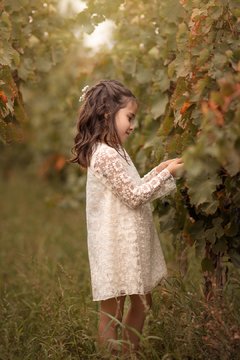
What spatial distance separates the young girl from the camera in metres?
3.37

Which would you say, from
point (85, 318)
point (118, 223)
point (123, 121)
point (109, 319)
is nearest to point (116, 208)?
point (118, 223)

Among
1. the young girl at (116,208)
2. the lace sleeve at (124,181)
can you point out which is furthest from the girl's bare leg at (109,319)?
the lace sleeve at (124,181)

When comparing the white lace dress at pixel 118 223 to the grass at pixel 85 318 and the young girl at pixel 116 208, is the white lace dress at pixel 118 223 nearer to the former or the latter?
the young girl at pixel 116 208

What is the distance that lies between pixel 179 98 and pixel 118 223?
0.68m

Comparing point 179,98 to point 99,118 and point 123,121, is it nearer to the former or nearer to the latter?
point 123,121

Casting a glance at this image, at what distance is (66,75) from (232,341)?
21.4 feet

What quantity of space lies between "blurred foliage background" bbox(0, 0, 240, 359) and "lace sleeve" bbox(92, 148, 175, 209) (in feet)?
0.53

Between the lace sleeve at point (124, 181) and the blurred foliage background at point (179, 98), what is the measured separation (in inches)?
6.4

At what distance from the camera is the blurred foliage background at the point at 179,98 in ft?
10.1

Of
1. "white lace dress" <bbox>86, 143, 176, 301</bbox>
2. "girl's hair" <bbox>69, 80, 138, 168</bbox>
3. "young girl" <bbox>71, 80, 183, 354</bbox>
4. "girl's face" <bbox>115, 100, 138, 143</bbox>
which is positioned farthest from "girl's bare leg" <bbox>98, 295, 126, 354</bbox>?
"girl's face" <bbox>115, 100, 138, 143</bbox>

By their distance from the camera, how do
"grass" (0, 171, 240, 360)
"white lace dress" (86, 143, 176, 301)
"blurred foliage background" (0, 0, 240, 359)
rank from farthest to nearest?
"white lace dress" (86, 143, 176, 301) < "grass" (0, 171, 240, 360) < "blurred foliage background" (0, 0, 240, 359)

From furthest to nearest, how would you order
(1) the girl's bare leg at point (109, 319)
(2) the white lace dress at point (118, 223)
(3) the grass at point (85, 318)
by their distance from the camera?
1. (1) the girl's bare leg at point (109, 319)
2. (2) the white lace dress at point (118, 223)
3. (3) the grass at point (85, 318)

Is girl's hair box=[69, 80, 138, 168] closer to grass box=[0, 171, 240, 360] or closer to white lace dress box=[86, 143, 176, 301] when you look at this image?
white lace dress box=[86, 143, 176, 301]

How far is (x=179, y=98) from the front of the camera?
3.44 metres
